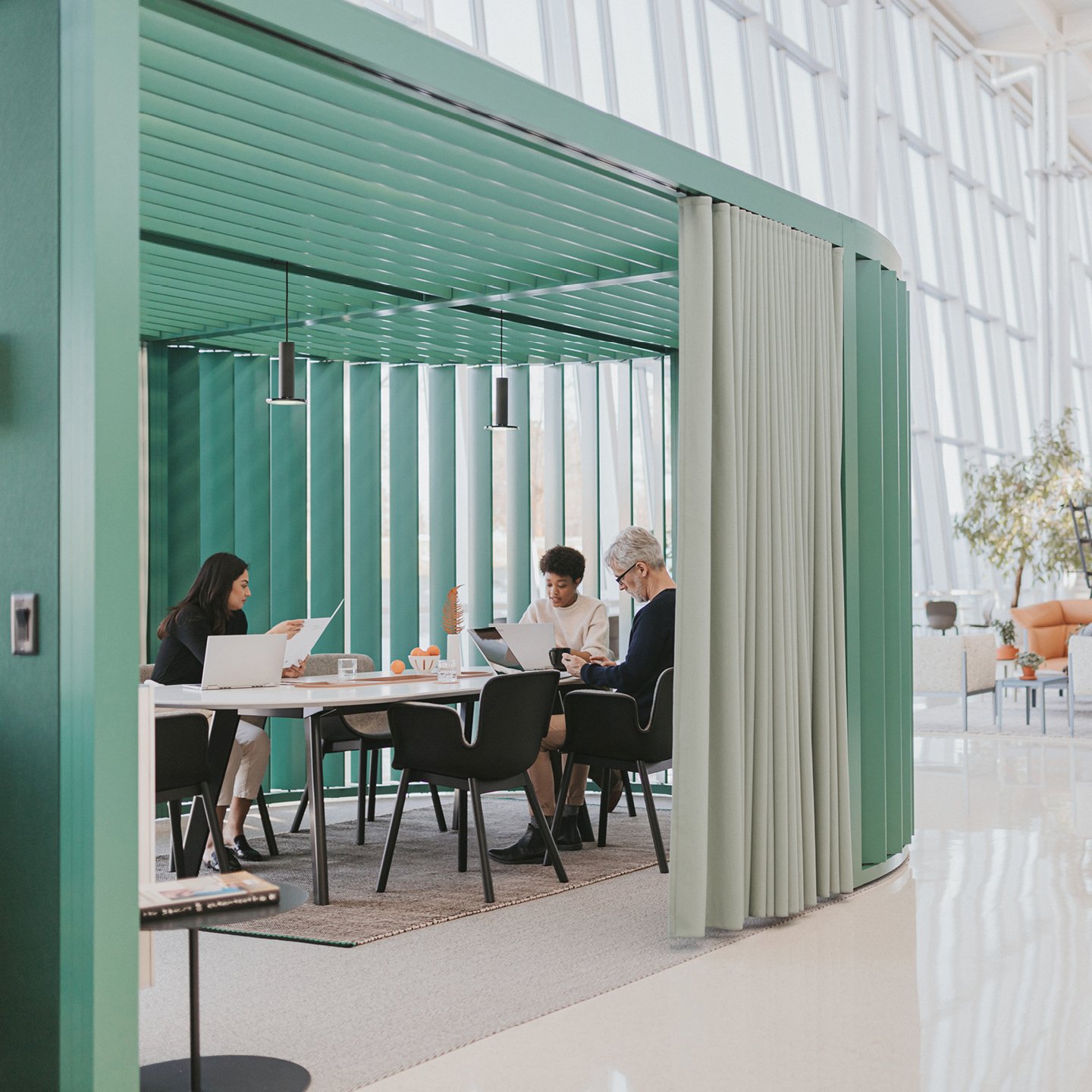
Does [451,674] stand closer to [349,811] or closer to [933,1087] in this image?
[349,811]

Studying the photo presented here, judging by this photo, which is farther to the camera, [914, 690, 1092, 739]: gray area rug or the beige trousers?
[914, 690, 1092, 739]: gray area rug

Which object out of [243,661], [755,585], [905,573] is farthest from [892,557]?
[243,661]

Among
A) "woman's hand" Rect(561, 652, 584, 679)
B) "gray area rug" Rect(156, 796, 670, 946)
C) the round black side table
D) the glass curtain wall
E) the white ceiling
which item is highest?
the white ceiling

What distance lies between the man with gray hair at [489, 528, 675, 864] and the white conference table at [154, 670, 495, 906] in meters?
0.45

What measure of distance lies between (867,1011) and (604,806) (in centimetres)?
245

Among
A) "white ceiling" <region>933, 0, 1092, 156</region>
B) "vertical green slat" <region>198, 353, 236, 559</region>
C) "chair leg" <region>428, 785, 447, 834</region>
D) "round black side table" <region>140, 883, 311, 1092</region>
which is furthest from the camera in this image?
"white ceiling" <region>933, 0, 1092, 156</region>

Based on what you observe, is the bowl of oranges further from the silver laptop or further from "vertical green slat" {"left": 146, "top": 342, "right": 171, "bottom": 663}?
"vertical green slat" {"left": 146, "top": 342, "right": 171, "bottom": 663}

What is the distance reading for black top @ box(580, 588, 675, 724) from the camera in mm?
5762

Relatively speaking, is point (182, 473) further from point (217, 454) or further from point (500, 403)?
point (500, 403)

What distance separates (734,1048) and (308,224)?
3.58 m

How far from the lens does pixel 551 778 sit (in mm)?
6340

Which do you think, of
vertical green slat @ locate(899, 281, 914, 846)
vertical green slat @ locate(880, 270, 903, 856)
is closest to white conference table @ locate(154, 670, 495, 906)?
vertical green slat @ locate(880, 270, 903, 856)

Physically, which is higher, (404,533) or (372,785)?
(404,533)

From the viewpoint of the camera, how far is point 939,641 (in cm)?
1116
